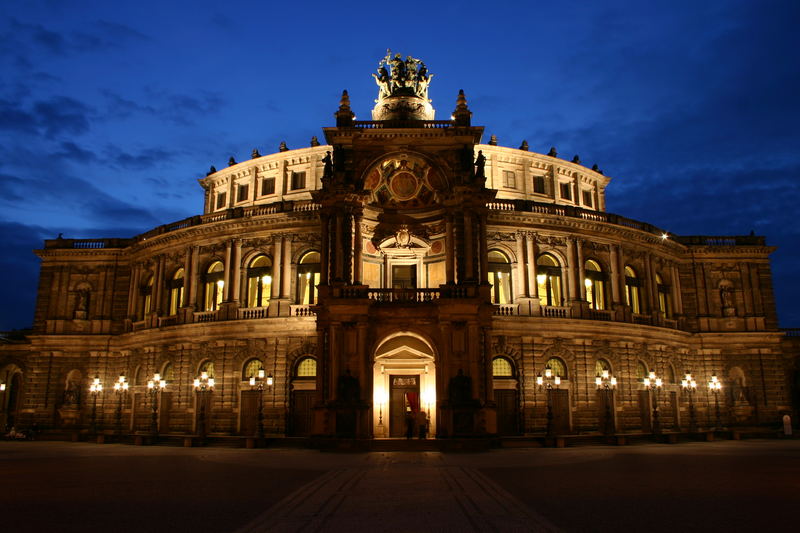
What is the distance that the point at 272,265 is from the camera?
43469 millimetres

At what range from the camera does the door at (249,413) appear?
41.7 m

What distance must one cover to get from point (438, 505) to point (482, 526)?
256 centimetres

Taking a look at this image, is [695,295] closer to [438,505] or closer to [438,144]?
[438,144]

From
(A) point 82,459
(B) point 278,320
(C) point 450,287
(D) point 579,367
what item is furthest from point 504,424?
(A) point 82,459

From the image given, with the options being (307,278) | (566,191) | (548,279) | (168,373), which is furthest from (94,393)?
(566,191)

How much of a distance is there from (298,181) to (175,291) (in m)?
12.7

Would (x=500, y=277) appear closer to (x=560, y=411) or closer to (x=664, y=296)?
(x=560, y=411)

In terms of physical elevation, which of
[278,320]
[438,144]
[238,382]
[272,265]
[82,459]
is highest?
[438,144]

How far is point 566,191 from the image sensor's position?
5434 cm

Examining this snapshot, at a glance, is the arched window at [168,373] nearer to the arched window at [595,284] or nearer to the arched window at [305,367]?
the arched window at [305,367]

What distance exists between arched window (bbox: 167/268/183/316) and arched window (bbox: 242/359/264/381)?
7.93 m

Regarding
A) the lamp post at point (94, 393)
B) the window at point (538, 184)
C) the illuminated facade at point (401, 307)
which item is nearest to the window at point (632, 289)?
the illuminated facade at point (401, 307)

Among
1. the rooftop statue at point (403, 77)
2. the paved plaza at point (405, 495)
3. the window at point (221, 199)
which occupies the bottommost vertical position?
the paved plaza at point (405, 495)

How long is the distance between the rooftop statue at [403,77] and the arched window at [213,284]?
17.4 m
